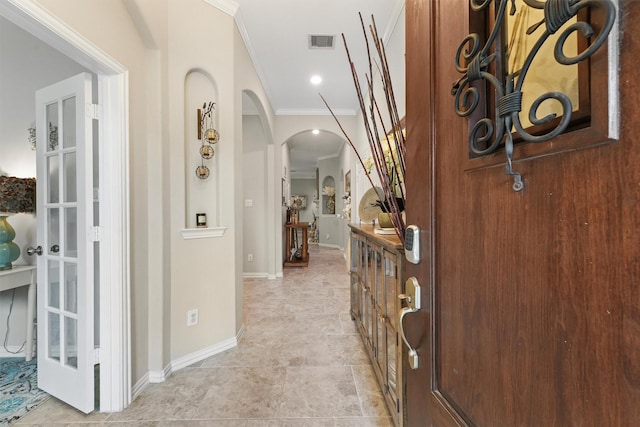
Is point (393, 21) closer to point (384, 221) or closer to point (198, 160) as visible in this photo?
point (384, 221)

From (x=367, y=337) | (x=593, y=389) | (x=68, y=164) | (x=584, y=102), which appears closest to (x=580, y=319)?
(x=593, y=389)

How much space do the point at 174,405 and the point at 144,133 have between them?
5.86 feet

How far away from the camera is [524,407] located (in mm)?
390

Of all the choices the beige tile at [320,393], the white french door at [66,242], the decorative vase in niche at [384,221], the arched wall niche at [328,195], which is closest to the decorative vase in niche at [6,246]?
the white french door at [66,242]

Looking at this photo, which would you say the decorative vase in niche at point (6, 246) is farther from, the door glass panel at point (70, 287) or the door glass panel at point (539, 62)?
the door glass panel at point (539, 62)

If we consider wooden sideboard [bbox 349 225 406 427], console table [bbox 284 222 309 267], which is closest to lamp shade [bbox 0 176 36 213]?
wooden sideboard [bbox 349 225 406 427]

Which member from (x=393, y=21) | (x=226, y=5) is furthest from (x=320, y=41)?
(x=226, y=5)

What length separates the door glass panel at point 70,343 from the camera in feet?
5.52

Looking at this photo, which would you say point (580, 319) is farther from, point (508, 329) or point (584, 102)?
point (584, 102)

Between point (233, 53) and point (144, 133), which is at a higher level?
point (233, 53)

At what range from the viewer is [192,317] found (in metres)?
2.12

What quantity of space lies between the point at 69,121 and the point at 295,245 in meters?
4.52

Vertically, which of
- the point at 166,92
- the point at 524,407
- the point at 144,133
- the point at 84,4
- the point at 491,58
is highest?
the point at 84,4

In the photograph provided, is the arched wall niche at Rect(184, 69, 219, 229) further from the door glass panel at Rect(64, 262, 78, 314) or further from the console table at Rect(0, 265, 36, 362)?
the console table at Rect(0, 265, 36, 362)
